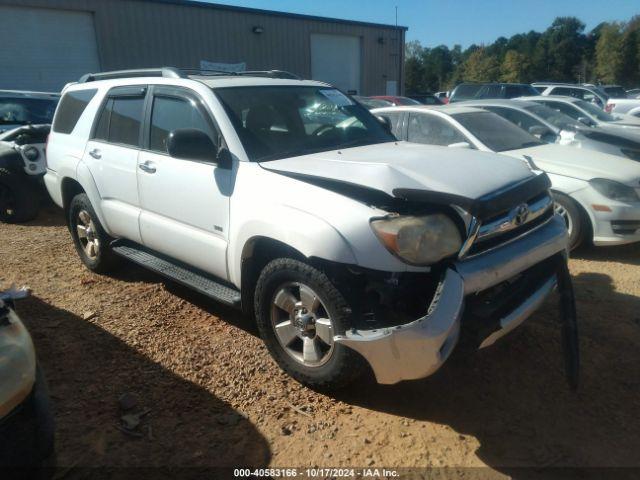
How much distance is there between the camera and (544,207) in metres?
3.21

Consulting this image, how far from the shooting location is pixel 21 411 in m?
1.92

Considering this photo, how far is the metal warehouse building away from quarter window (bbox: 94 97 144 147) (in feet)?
47.6

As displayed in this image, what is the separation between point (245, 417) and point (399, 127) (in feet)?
15.5

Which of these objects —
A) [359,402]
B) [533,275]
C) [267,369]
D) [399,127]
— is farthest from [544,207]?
[399,127]

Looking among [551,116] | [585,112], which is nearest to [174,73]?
[551,116]

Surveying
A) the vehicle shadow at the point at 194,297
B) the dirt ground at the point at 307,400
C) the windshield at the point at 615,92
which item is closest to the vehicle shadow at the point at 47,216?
the vehicle shadow at the point at 194,297

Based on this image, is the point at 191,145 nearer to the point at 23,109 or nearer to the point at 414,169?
the point at 414,169

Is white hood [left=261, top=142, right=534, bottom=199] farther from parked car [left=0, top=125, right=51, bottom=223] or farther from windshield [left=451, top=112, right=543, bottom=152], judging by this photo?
parked car [left=0, top=125, right=51, bottom=223]

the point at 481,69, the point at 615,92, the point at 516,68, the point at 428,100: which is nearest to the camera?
the point at 428,100

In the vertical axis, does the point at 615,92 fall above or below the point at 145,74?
below

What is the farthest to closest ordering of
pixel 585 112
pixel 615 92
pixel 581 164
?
1. pixel 615 92
2. pixel 585 112
3. pixel 581 164

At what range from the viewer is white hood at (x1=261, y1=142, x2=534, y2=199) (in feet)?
8.89

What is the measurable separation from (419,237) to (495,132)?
14.1 ft

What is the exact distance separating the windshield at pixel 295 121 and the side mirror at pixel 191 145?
0.22m
